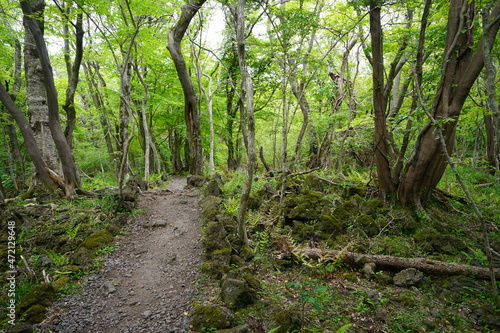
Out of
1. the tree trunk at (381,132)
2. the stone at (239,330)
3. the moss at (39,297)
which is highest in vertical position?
the tree trunk at (381,132)

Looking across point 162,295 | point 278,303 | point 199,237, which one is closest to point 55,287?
point 162,295

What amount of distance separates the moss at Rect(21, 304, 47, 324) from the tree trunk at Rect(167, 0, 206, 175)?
27.1ft

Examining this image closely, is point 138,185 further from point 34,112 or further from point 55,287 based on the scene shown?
point 55,287

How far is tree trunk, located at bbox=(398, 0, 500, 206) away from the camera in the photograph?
4.76 metres

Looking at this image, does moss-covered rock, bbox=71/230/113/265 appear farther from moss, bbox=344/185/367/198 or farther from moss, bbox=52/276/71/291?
moss, bbox=344/185/367/198

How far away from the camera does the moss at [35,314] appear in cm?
307

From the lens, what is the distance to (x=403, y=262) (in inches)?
166

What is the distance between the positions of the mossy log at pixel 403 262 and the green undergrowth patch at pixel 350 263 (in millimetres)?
87

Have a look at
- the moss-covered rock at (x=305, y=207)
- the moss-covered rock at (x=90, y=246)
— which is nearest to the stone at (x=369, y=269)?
the moss-covered rock at (x=305, y=207)

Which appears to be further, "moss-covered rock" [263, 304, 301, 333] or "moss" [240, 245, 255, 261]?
"moss" [240, 245, 255, 261]

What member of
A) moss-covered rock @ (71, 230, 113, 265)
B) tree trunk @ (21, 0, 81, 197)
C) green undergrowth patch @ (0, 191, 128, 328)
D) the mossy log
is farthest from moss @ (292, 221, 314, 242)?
tree trunk @ (21, 0, 81, 197)

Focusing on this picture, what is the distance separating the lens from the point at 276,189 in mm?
7863

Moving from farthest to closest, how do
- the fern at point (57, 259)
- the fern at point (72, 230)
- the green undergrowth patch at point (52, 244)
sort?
1. the fern at point (72, 230)
2. the fern at point (57, 259)
3. the green undergrowth patch at point (52, 244)

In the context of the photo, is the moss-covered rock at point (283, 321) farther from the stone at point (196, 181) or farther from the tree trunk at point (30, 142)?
the tree trunk at point (30, 142)
